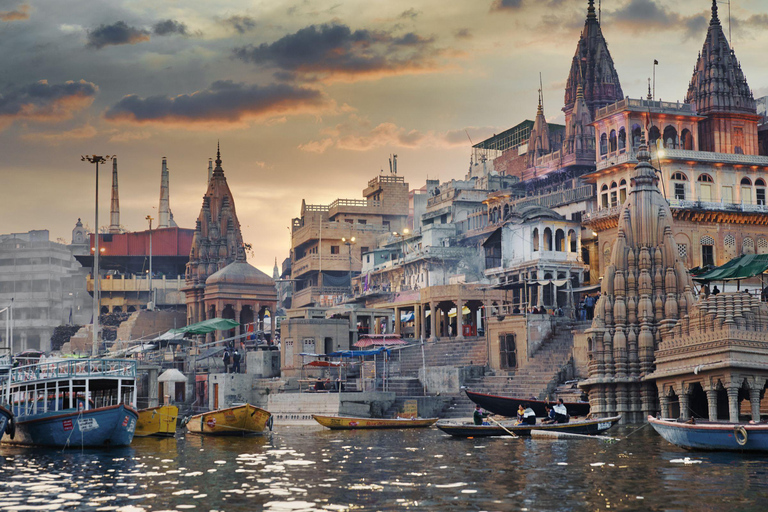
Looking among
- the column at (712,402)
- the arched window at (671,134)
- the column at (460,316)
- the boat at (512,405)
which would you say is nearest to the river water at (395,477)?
the column at (712,402)

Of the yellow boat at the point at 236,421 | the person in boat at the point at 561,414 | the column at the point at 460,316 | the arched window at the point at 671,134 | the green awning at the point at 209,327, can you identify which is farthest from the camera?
the arched window at the point at 671,134

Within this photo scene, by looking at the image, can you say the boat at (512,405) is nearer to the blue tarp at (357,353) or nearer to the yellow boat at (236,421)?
the yellow boat at (236,421)

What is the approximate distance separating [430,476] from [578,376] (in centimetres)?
2130

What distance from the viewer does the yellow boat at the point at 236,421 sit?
137ft

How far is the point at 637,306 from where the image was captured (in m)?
39.5

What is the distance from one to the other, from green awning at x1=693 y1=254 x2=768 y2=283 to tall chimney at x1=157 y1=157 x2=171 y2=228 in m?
94.2

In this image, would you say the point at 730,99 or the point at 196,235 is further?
the point at 196,235

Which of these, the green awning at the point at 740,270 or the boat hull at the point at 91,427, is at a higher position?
the green awning at the point at 740,270

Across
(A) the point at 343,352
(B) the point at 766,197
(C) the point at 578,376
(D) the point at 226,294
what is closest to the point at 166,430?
(A) the point at 343,352

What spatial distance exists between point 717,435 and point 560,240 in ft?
121

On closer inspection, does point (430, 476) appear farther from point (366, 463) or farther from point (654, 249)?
point (654, 249)

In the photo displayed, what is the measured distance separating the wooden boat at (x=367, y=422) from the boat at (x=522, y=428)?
6413 millimetres

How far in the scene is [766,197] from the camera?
62.7m

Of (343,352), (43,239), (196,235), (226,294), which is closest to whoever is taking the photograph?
(343,352)
